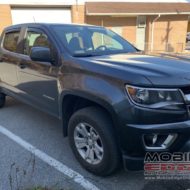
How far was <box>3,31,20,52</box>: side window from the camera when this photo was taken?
478 centimetres

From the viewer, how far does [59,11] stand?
15398 mm

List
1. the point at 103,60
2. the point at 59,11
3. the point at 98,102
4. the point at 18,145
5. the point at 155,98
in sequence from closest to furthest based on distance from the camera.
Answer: the point at 155,98
the point at 98,102
the point at 103,60
the point at 18,145
the point at 59,11

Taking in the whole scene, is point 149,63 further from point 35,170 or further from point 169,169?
point 35,170

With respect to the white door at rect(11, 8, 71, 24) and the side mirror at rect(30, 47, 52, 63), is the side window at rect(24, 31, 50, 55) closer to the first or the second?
the side mirror at rect(30, 47, 52, 63)

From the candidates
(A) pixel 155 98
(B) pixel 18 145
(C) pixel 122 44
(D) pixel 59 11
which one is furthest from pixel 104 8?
(A) pixel 155 98

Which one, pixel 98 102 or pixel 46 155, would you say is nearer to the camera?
pixel 98 102

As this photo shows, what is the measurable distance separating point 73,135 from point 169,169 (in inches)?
46.5

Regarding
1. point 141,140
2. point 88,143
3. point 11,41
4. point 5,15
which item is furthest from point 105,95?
point 5,15

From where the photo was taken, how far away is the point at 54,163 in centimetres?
344

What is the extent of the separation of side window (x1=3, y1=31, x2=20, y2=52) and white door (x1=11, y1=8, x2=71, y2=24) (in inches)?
361

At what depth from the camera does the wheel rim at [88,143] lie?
2961 millimetres

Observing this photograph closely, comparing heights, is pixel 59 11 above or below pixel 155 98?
above

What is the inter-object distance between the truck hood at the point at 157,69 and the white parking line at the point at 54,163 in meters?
1.32

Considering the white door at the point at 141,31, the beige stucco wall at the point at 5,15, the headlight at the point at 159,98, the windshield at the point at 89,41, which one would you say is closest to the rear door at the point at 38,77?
the windshield at the point at 89,41
